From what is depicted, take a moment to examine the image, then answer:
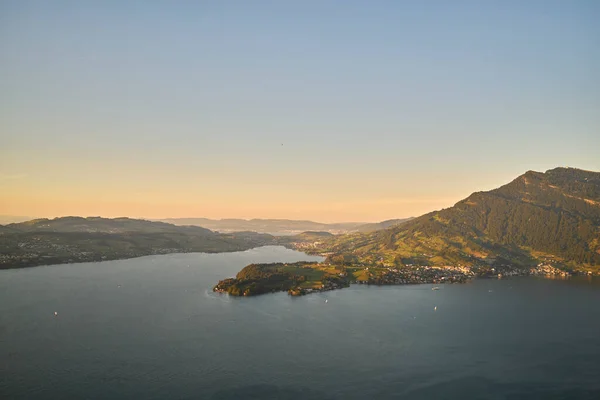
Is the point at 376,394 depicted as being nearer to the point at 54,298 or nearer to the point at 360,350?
the point at 360,350

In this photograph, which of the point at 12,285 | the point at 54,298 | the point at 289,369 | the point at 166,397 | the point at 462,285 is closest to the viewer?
the point at 166,397

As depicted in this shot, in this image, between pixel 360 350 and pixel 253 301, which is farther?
pixel 253 301

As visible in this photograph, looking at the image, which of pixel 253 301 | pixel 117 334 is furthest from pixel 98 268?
pixel 117 334

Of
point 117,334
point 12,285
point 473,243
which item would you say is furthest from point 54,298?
point 473,243

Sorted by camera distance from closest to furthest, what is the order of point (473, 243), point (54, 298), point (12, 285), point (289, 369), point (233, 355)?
point (289, 369) → point (233, 355) → point (54, 298) → point (12, 285) → point (473, 243)

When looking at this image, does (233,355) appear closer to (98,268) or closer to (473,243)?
(98,268)

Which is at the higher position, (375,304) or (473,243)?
(473,243)
